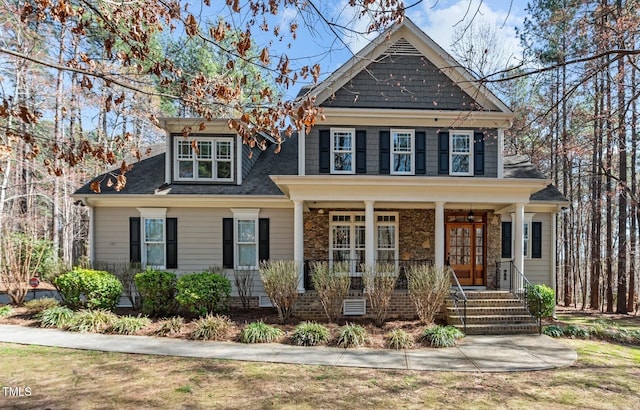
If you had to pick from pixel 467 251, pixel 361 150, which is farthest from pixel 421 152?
pixel 467 251

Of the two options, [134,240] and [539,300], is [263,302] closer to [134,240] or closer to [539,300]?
[134,240]

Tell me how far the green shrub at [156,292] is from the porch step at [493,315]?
7.55 metres

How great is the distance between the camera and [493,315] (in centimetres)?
948

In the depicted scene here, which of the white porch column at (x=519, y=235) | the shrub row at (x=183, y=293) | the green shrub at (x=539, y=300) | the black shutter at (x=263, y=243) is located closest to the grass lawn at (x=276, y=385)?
the shrub row at (x=183, y=293)

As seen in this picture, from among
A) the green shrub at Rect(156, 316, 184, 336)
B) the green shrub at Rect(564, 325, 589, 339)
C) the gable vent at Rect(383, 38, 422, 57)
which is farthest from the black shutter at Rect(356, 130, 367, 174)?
the green shrub at Rect(564, 325, 589, 339)

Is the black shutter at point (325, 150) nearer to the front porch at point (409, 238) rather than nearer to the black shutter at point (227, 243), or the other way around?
the front porch at point (409, 238)

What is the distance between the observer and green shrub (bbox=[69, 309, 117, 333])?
28.6 ft

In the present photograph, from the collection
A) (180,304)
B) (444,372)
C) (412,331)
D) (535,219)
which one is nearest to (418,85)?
(535,219)

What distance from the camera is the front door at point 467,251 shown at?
492 inches

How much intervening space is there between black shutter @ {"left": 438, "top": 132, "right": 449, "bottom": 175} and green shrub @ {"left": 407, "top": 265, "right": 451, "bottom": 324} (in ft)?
11.8

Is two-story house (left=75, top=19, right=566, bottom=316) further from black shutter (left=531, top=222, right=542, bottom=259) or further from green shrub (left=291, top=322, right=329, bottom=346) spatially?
green shrub (left=291, top=322, right=329, bottom=346)

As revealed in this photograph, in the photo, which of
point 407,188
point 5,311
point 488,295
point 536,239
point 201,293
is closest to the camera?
point 201,293

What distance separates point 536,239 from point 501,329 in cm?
525

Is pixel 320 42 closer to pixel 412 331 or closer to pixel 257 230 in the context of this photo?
pixel 412 331
